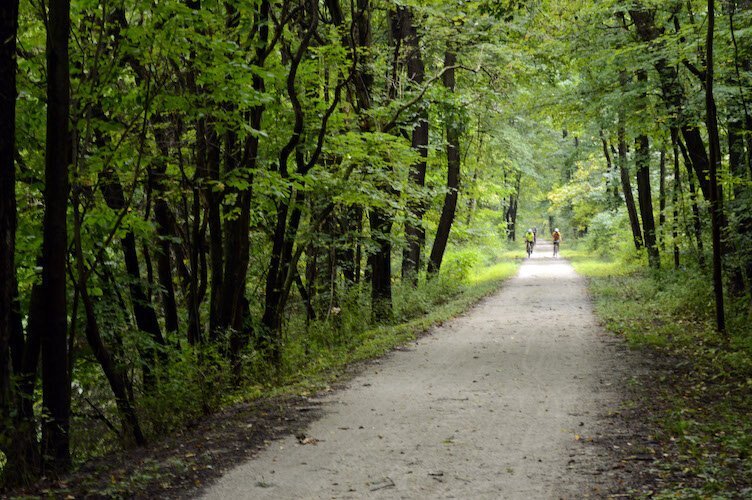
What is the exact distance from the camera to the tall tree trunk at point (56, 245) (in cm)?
644

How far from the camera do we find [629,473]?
5.85 m

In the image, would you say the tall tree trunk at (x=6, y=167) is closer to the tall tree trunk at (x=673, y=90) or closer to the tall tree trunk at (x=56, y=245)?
the tall tree trunk at (x=56, y=245)

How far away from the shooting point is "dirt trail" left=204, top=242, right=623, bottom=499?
18.6 ft

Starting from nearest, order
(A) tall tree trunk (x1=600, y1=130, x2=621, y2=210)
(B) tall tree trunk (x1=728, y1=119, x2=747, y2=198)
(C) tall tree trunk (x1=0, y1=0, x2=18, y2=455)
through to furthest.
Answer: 1. (C) tall tree trunk (x1=0, y1=0, x2=18, y2=455)
2. (B) tall tree trunk (x1=728, y1=119, x2=747, y2=198)
3. (A) tall tree trunk (x1=600, y1=130, x2=621, y2=210)

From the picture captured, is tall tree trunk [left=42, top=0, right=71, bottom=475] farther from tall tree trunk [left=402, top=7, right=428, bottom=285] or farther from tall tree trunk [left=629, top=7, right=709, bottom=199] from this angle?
tall tree trunk [left=629, top=7, right=709, bottom=199]

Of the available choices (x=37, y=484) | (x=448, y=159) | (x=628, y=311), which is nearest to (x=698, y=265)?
(x=628, y=311)

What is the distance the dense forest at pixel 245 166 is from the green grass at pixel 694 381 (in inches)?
24.7

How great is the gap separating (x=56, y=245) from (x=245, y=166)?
4.09m

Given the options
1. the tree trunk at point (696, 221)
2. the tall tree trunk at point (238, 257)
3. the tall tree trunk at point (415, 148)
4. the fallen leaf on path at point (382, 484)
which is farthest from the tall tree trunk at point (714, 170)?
the fallen leaf on path at point (382, 484)

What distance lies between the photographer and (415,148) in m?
17.9

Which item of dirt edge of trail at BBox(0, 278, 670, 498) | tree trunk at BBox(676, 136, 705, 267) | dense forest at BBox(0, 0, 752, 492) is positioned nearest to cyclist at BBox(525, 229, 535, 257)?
dense forest at BBox(0, 0, 752, 492)

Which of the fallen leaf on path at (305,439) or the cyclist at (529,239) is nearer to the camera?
the fallen leaf on path at (305,439)

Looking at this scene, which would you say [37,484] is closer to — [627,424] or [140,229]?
[140,229]

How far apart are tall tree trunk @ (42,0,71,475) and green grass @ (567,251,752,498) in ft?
17.7
